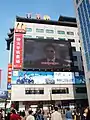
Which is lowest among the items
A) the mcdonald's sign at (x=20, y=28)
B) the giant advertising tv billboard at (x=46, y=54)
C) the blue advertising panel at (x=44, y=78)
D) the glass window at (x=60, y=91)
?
the glass window at (x=60, y=91)

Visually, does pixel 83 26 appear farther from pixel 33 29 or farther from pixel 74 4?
pixel 33 29

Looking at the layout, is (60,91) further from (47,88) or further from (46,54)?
(46,54)

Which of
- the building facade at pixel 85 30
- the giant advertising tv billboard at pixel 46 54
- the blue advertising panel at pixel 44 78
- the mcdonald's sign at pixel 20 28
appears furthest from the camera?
the mcdonald's sign at pixel 20 28

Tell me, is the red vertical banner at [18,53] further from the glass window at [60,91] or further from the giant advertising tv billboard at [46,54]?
the glass window at [60,91]

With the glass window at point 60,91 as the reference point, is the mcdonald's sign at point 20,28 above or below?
above

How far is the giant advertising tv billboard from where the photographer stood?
34.8m

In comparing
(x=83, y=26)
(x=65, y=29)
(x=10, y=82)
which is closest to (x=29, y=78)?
(x=10, y=82)

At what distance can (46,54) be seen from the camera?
3616 cm

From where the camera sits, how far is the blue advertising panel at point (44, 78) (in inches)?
1361

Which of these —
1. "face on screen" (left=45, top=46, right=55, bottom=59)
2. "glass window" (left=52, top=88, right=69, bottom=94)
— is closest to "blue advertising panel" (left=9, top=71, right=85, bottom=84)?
"glass window" (left=52, top=88, right=69, bottom=94)

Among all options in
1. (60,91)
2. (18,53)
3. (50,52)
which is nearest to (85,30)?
(50,52)

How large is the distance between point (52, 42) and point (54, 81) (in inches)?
264

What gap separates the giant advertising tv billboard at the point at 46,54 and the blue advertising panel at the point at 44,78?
1217 mm

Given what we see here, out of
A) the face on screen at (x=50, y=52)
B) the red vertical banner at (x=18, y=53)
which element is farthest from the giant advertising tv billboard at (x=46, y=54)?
the red vertical banner at (x=18, y=53)
